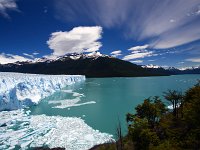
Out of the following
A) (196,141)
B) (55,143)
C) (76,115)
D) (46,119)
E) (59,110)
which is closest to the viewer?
(196,141)

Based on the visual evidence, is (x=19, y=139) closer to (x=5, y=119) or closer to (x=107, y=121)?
(x=5, y=119)

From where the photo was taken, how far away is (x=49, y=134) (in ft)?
89.5

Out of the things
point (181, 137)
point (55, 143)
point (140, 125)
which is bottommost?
point (55, 143)

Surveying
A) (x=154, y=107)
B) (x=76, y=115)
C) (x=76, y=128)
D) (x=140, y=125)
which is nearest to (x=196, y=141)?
(x=140, y=125)

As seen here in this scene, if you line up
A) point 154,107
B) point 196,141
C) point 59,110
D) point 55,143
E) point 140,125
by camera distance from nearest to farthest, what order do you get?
1. point 196,141
2. point 140,125
3. point 55,143
4. point 154,107
5. point 59,110

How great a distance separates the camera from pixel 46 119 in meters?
36.4

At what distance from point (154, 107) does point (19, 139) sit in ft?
61.3

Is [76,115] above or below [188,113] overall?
below

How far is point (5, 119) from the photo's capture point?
34688 mm

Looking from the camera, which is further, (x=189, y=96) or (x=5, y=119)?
(x=5, y=119)

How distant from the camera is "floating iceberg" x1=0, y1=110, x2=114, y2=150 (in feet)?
78.2

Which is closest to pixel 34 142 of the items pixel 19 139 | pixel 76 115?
pixel 19 139

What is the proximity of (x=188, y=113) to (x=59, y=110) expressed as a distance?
102ft

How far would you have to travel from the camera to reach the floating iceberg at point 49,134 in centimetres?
2384
